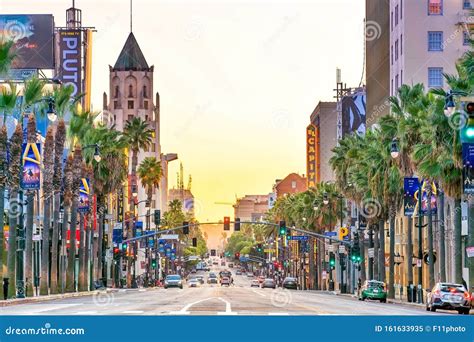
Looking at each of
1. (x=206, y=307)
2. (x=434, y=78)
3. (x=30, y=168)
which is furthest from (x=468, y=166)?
(x=434, y=78)

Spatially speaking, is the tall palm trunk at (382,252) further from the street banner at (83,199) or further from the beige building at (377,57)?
the beige building at (377,57)

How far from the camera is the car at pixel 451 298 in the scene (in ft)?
166

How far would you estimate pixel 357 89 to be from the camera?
193125 millimetres

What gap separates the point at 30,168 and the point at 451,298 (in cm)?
2797

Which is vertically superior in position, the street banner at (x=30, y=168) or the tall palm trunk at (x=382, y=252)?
the street banner at (x=30, y=168)

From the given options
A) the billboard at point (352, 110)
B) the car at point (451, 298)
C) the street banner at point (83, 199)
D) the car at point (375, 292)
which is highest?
the billboard at point (352, 110)

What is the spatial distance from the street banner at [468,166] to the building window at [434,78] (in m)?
56.9

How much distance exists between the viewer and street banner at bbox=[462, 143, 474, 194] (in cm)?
5016

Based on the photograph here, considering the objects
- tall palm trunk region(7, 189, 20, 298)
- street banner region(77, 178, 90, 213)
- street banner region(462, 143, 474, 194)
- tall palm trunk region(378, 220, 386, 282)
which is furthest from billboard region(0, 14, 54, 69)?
street banner region(462, 143, 474, 194)

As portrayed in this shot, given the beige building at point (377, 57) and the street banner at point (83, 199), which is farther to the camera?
the beige building at point (377, 57)

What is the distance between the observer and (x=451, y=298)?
1999 inches

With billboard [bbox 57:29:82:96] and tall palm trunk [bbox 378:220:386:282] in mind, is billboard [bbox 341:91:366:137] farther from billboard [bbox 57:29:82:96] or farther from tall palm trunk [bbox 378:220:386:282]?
tall palm trunk [bbox 378:220:386:282]
